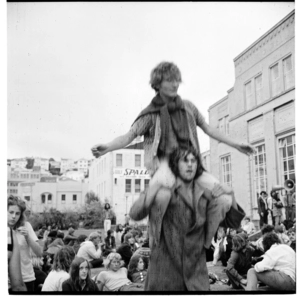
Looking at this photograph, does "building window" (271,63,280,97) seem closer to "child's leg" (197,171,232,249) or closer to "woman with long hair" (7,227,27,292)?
"child's leg" (197,171,232,249)

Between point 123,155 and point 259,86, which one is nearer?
point 123,155

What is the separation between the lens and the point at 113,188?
16.1 feet

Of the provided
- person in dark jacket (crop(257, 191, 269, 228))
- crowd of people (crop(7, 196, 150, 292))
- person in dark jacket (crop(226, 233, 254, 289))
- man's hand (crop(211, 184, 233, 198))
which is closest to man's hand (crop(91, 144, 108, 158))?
crowd of people (crop(7, 196, 150, 292))

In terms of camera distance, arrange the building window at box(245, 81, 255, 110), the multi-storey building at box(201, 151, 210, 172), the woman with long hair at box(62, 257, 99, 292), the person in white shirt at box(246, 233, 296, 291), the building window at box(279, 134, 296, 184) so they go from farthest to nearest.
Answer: the building window at box(245, 81, 255, 110) → the building window at box(279, 134, 296, 184) → the multi-storey building at box(201, 151, 210, 172) → the person in white shirt at box(246, 233, 296, 291) → the woman with long hair at box(62, 257, 99, 292)

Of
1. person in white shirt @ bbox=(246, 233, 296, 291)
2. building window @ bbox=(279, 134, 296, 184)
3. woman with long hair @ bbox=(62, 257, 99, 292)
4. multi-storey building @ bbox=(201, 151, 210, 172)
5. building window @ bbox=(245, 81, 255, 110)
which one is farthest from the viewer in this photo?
building window @ bbox=(245, 81, 255, 110)

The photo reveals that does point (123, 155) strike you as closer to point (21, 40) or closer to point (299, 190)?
point (21, 40)

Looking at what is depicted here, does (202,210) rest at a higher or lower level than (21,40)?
lower

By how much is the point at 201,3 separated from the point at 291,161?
224cm

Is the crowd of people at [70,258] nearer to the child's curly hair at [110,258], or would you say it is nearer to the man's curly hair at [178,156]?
the child's curly hair at [110,258]

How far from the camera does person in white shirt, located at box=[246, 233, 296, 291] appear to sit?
4703 mm

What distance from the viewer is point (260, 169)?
5.04 m

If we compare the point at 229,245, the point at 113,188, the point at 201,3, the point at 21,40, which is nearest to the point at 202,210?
the point at 229,245

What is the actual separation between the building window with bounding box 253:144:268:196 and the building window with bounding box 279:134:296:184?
0.21 m

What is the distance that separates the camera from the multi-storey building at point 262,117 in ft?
16.3
